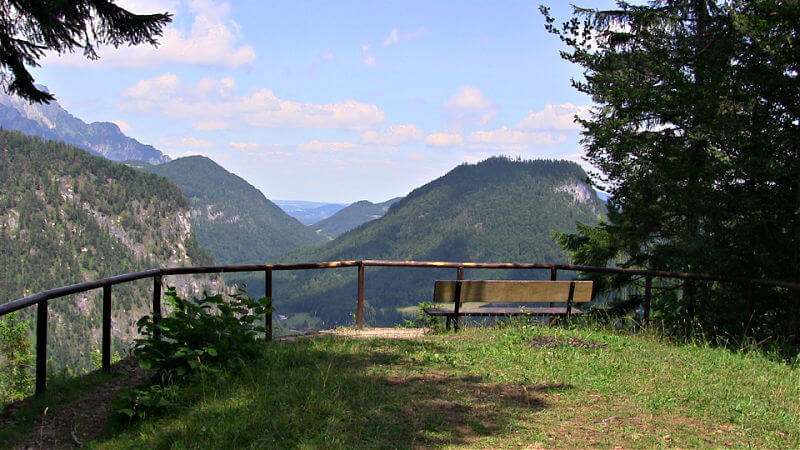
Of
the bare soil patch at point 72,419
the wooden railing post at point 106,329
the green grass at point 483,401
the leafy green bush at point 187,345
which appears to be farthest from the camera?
the wooden railing post at point 106,329

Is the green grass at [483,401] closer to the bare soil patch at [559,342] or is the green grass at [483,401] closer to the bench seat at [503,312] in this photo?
the bare soil patch at [559,342]

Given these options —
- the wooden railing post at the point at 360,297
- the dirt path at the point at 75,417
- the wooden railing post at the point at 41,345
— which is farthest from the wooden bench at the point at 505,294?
the wooden railing post at the point at 41,345

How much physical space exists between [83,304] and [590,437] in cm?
15964

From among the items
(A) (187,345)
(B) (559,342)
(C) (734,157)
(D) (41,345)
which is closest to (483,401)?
(B) (559,342)

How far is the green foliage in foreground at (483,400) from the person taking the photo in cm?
417

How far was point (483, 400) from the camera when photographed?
499 cm

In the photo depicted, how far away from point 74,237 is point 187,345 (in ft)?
602

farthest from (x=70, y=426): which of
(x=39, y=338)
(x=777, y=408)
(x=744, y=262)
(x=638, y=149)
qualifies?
(x=638, y=149)

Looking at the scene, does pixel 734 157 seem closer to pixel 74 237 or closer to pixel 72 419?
pixel 72 419

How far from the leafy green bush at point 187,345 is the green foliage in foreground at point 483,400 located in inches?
6.9

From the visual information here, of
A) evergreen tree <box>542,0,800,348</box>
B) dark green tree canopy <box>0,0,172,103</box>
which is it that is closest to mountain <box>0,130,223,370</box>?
dark green tree canopy <box>0,0,172,103</box>

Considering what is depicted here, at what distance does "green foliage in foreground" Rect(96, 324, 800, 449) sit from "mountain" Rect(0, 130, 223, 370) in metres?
130

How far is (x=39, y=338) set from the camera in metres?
5.20

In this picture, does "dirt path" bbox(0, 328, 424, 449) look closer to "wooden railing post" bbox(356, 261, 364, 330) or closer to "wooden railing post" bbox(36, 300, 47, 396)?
"wooden railing post" bbox(36, 300, 47, 396)
